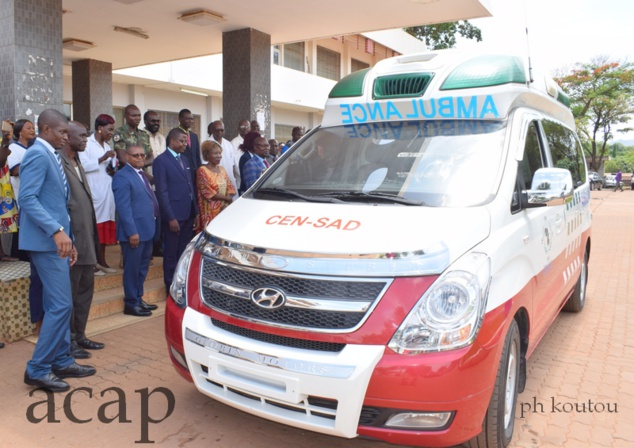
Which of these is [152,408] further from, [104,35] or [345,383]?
[104,35]

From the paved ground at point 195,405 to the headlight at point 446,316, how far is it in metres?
0.94

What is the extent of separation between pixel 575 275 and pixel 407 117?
2.57m

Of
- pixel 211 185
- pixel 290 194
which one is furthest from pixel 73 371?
pixel 211 185

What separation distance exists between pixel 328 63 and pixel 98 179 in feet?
60.0

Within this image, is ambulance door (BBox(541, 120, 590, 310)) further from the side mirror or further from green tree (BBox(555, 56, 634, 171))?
green tree (BBox(555, 56, 634, 171))

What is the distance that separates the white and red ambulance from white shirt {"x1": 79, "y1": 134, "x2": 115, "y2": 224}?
290 cm

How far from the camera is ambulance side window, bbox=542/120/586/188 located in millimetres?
4371

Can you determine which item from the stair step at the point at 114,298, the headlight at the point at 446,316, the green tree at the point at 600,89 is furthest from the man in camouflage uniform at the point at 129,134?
the green tree at the point at 600,89

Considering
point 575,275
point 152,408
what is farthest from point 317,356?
point 575,275

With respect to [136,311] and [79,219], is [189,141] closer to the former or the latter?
[136,311]

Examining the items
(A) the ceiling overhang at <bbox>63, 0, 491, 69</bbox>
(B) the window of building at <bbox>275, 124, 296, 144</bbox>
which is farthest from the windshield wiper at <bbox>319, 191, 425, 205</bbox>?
(B) the window of building at <bbox>275, 124, 296, 144</bbox>

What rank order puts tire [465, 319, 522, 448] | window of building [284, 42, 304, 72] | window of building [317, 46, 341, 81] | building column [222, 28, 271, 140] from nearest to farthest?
tire [465, 319, 522, 448] < building column [222, 28, 271, 140] < window of building [284, 42, 304, 72] < window of building [317, 46, 341, 81]

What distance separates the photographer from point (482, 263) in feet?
8.50

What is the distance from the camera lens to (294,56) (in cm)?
2058
